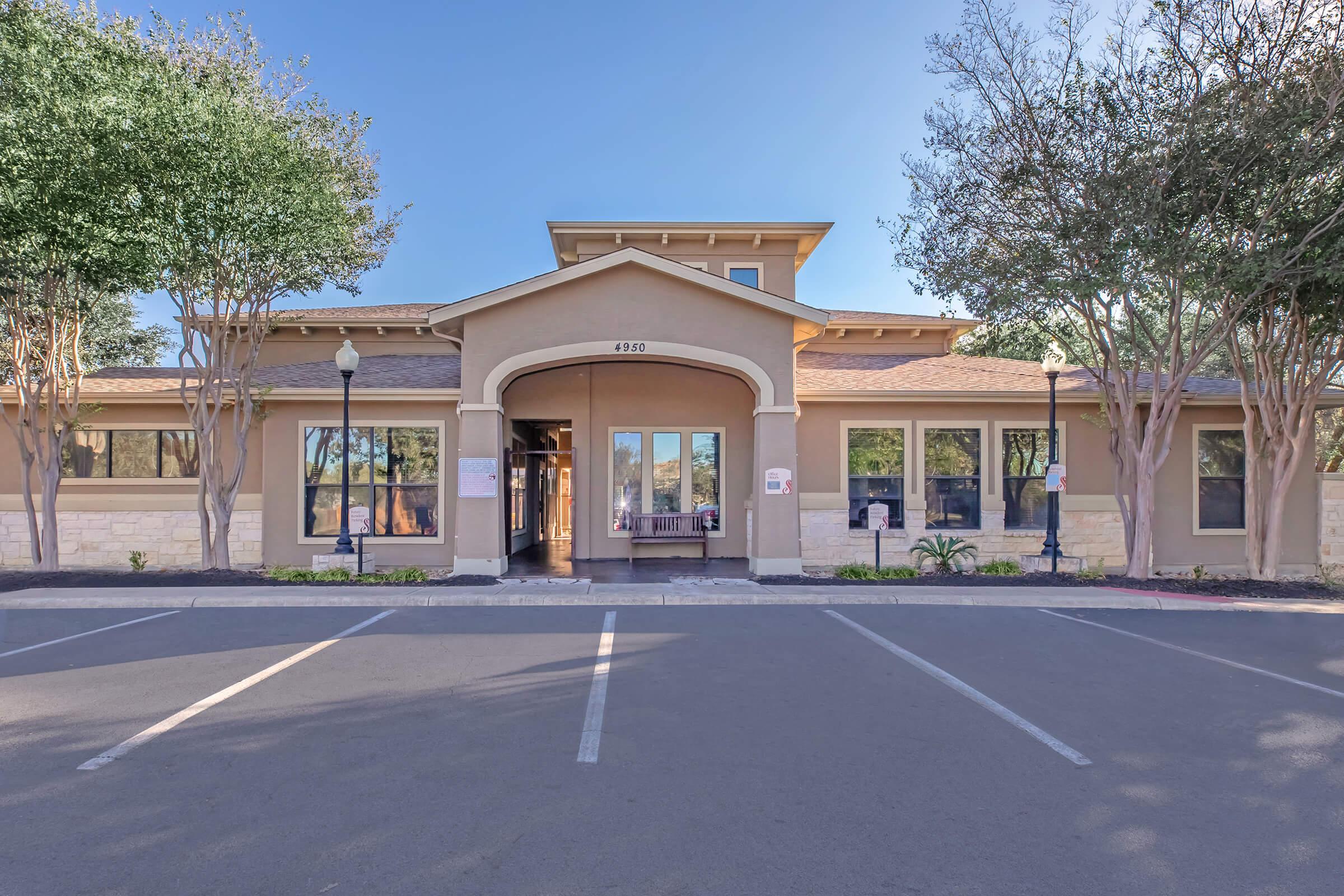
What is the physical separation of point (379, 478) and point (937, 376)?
11740mm

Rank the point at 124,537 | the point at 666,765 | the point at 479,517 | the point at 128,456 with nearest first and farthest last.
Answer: the point at 666,765, the point at 479,517, the point at 124,537, the point at 128,456

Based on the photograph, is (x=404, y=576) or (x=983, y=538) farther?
(x=983, y=538)

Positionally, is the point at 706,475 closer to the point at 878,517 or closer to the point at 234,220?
the point at 878,517

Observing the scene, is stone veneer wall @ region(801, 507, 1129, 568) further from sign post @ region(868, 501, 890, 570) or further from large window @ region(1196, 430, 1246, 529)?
large window @ region(1196, 430, 1246, 529)

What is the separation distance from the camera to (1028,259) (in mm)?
12359

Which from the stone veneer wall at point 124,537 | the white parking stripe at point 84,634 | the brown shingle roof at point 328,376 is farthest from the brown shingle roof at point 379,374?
the white parking stripe at point 84,634

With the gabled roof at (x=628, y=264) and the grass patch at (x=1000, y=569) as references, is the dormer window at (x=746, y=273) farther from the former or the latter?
the grass patch at (x=1000, y=569)

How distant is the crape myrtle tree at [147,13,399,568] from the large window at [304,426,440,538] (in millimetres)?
1299

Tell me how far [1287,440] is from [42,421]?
2352cm

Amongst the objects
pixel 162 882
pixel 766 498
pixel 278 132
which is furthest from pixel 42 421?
pixel 162 882

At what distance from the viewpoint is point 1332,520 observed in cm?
1466

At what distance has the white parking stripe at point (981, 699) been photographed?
4.99 meters

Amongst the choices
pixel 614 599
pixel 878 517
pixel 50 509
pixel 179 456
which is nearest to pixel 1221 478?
pixel 878 517

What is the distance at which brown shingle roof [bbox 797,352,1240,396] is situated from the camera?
49.1ft
